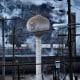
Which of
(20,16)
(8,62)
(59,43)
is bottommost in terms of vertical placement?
(8,62)

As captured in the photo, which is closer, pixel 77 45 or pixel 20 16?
pixel 77 45

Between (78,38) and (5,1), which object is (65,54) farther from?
(5,1)

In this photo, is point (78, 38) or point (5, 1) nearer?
A: point (78, 38)

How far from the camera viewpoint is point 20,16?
42.3 m

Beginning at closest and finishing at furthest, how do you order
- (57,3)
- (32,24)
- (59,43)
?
(32,24) < (59,43) < (57,3)

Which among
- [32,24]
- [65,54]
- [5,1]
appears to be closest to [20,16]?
[5,1]

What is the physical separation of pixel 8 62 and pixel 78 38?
924 cm

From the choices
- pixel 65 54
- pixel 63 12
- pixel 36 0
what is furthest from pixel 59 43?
pixel 36 0

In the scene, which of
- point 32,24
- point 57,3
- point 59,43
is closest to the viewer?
point 32,24

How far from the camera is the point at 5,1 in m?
42.1

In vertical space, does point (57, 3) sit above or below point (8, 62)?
above

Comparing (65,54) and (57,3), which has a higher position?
(57,3)

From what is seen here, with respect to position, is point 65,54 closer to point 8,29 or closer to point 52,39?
point 52,39

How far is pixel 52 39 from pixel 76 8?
16.6ft
